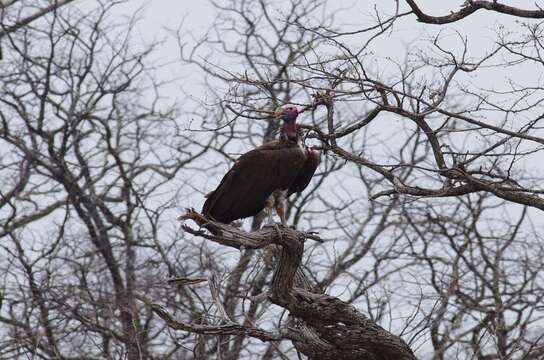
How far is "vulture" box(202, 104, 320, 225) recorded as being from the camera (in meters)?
8.17

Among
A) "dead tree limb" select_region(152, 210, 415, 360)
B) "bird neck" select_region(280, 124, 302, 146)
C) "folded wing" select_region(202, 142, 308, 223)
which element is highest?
"bird neck" select_region(280, 124, 302, 146)

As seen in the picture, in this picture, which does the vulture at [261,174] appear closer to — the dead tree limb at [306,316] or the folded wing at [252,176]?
the folded wing at [252,176]

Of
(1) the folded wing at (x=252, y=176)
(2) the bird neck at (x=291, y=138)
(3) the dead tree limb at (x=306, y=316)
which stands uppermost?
(2) the bird neck at (x=291, y=138)

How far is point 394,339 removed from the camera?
7691 mm

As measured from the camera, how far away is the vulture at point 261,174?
817 cm

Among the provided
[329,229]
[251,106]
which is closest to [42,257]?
[329,229]

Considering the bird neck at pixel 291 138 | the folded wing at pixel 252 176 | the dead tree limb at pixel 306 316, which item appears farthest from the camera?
the bird neck at pixel 291 138

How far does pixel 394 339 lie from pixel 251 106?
6.58 feet

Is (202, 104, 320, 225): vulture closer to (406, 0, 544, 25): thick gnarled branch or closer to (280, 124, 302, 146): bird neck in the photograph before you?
(280, 124, 302, 146): bird neck

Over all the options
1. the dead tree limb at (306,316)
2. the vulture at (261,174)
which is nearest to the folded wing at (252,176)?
the vulture at (261,174)

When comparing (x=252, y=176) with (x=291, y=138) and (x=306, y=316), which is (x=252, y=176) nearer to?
(x=291, y=138)

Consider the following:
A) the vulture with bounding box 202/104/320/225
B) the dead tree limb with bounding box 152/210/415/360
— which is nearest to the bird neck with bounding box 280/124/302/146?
the vulture with bounding box 202/104/320/225

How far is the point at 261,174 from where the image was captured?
26.8 ft

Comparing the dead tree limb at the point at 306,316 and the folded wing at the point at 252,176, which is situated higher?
the folded wing at the point at 252,176
